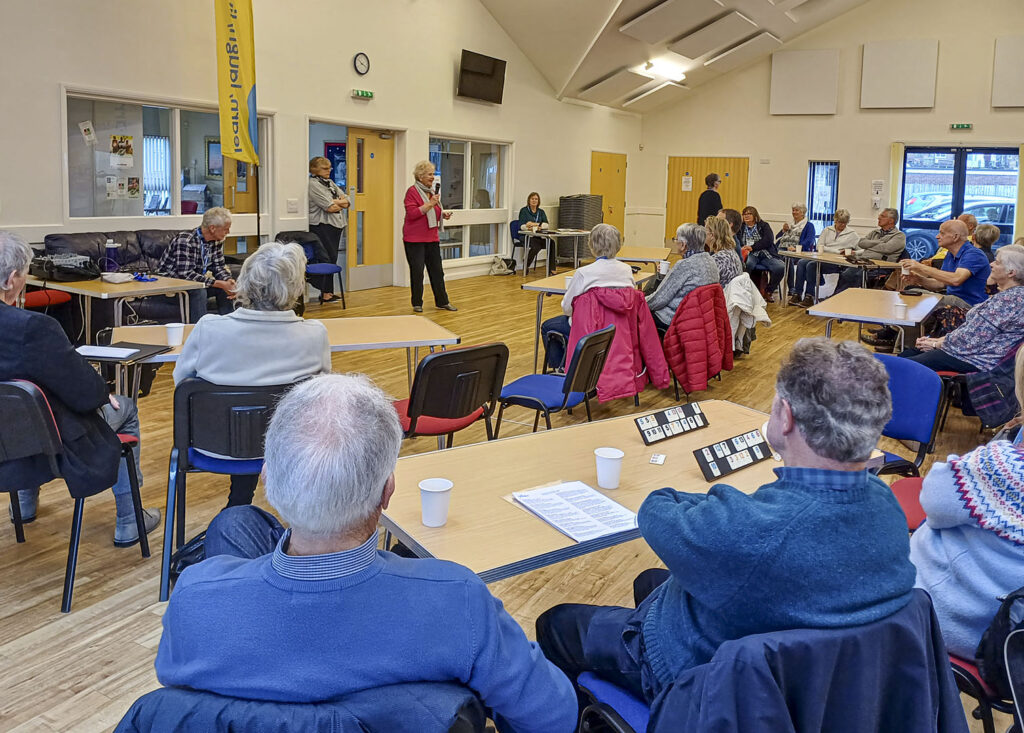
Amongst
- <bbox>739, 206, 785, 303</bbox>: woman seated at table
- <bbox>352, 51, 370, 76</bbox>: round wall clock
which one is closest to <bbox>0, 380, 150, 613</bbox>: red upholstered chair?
<bbox>352, 51, 370, 76</bbox>: round wall clock

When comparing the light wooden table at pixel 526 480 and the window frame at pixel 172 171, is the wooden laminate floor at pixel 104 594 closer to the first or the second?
the light wooden table at pixel 526 480

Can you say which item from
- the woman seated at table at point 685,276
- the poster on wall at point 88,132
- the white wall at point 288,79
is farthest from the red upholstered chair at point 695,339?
the poster on wall at point 88,132

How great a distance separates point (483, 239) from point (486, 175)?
971 millimetres

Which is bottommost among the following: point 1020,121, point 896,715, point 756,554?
point 896,715

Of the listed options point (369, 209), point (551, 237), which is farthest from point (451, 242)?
point (369, 209)

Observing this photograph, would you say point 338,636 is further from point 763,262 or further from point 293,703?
point 763,262

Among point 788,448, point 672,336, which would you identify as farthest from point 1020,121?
point 788,448

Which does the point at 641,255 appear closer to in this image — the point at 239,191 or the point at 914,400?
the point at 239,191

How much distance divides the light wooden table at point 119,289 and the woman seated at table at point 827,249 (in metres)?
7.79

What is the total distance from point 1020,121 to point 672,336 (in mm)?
10920

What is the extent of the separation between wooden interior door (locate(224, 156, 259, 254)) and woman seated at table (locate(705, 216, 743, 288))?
498 centimetres

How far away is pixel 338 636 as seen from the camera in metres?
1.15

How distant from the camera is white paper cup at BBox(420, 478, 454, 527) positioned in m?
1.95

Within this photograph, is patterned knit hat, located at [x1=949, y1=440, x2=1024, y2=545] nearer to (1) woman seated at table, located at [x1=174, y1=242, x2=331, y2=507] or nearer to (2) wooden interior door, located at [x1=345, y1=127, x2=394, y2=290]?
(1) woman seated at table, located at [x1=174, y1=242, x2=331, y2=507]
